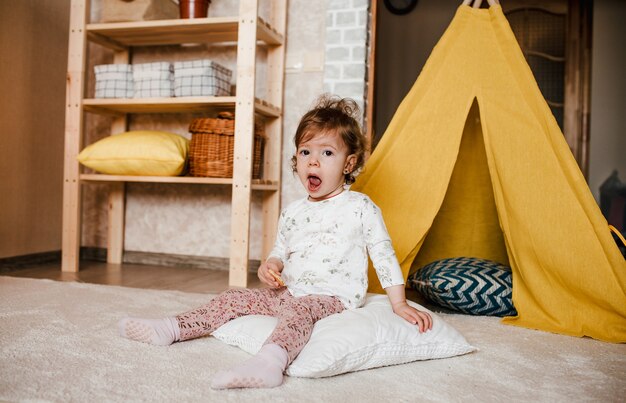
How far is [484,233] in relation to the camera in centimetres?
204

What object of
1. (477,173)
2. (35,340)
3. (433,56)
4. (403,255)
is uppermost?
(433,56)

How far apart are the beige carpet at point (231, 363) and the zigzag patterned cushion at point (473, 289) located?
147 millimetres

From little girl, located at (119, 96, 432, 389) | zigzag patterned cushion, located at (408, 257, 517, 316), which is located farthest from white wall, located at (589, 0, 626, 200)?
little girl, located at (119, 96, 432, 389)

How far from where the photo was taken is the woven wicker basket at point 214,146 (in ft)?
6.79

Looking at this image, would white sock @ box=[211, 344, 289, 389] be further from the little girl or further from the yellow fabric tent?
the yellow fabric tent

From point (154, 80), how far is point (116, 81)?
0.19 meters

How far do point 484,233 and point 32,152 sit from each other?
7.11 feet

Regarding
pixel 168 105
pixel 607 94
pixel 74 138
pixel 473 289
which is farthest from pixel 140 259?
pixel 607 94

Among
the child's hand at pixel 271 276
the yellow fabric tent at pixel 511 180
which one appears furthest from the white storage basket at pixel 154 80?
the child's hand at pixel 271 276

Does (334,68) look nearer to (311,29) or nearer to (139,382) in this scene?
(311,29)

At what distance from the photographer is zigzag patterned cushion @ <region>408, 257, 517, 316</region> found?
1.56 m

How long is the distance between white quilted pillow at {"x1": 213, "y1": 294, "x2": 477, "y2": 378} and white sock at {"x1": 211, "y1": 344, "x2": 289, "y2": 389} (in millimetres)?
49

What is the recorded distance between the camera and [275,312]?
4.11 feet

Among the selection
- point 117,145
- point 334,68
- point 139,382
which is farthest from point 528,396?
point 117,145
